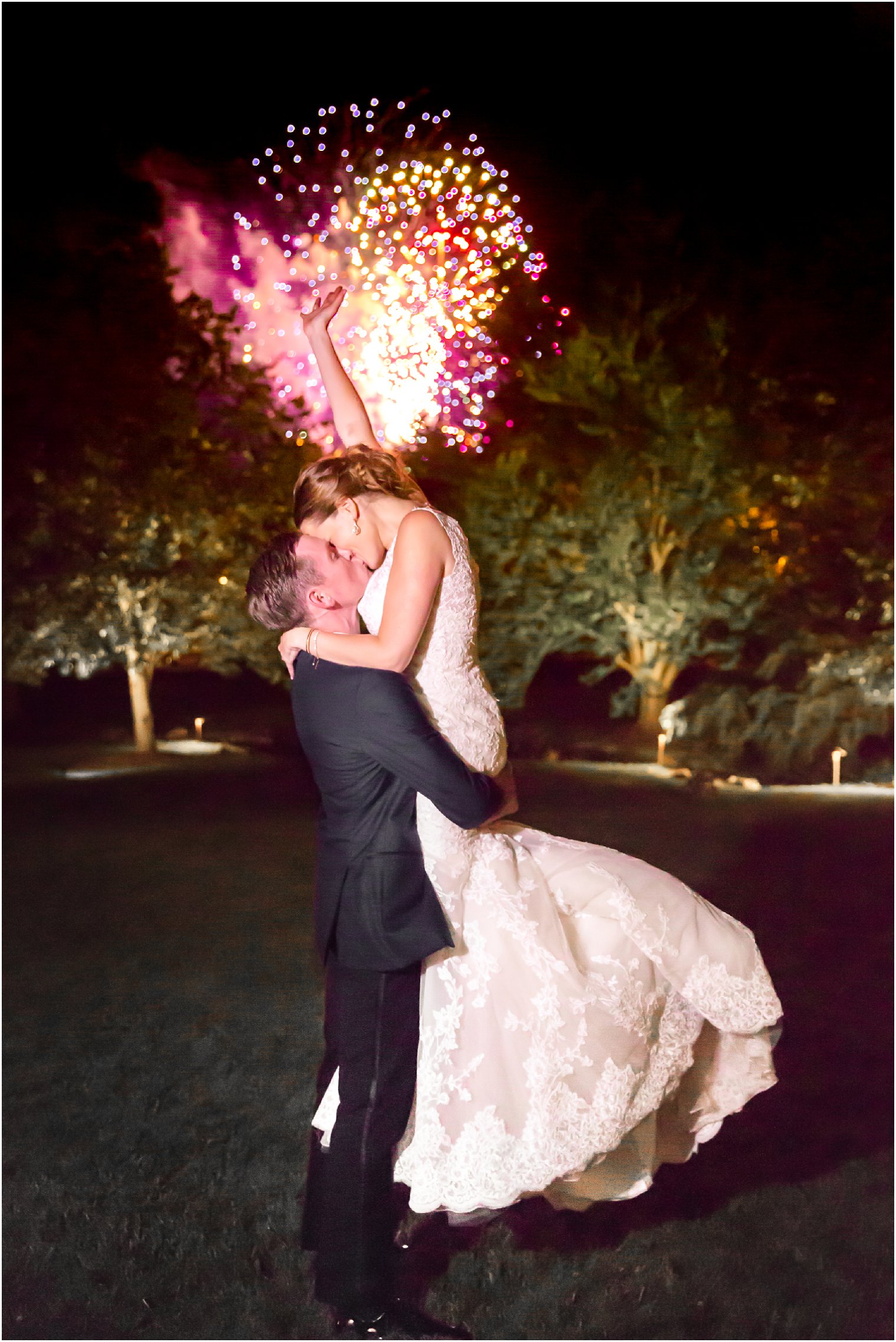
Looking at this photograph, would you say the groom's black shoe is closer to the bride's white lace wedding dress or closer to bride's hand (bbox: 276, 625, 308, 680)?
the bride's white lace wedding dress

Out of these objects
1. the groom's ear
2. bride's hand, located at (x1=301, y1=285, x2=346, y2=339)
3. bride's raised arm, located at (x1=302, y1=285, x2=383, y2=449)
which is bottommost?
the groom's ear

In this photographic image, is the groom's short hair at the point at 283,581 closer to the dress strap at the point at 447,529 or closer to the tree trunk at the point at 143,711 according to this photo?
the dress strap at the point at 447,529

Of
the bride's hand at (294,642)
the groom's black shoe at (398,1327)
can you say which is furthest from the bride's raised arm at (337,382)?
the groom's black shoe at (398,1327)

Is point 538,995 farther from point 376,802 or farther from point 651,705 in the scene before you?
point 651,705

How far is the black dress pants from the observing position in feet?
9.84

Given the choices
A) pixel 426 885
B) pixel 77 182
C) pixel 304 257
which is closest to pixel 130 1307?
pixel 426 885

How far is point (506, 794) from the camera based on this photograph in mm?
3178

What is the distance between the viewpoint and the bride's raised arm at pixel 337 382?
3758 millimetres

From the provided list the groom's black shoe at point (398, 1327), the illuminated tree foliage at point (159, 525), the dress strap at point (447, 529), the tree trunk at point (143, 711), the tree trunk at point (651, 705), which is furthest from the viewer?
the tree trunk at point (651, 705)

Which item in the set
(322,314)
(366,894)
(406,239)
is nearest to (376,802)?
(366,894)

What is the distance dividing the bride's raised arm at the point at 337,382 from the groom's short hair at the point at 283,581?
2.30 feet

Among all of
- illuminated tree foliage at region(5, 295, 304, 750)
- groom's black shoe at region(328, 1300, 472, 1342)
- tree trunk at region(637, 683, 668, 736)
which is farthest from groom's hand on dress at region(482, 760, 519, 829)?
tree trunk at region(637, 683, 668, 736)

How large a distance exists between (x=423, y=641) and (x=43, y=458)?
14599 mm

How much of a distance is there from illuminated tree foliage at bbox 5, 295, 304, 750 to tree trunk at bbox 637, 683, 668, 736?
756 centimetres
